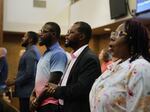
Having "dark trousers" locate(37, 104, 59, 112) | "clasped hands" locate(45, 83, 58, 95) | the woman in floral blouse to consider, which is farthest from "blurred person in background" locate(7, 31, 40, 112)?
the woman in floral blouse

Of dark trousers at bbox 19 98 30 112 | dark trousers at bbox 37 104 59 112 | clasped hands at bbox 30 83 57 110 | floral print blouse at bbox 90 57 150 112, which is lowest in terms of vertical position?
dark trousers at bbox 19 98 30 112

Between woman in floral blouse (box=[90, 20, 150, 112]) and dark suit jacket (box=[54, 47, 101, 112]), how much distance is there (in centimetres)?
43

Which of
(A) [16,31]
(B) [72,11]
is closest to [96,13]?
(B) [72,11]

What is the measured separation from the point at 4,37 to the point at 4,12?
61 centimetres

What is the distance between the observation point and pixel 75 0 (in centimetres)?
755

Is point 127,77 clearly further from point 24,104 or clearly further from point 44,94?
point 24,104

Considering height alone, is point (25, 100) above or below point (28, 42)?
below

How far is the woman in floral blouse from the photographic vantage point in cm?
160

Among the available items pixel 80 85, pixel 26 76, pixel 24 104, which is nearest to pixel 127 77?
pixel 80 85

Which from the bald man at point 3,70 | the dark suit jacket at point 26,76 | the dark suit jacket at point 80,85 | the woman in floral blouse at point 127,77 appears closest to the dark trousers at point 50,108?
the dark suit jacket at point 80,85

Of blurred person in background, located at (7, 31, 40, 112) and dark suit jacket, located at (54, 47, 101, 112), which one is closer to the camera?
dark suit jacket, located at (54, 47, 101, 112)

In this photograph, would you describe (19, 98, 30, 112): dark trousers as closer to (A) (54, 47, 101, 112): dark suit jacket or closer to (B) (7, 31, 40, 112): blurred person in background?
(B) (7, 31, 40, 112): blurred person in background

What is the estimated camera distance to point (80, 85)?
7.55 ft

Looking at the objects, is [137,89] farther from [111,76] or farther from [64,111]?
[64,111]
